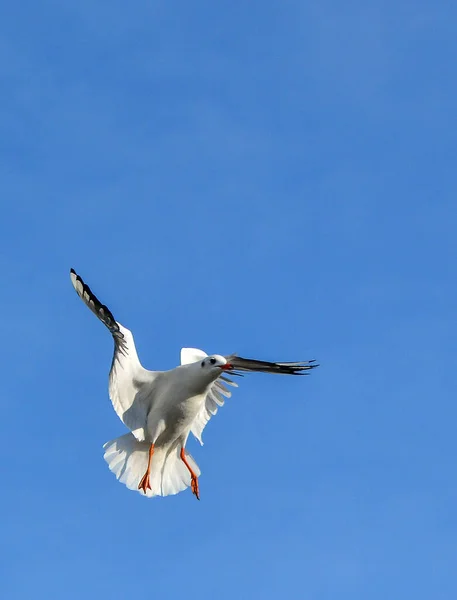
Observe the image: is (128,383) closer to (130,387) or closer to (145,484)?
(130,387)

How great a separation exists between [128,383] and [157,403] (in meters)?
0.52

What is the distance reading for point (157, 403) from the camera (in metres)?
22.7

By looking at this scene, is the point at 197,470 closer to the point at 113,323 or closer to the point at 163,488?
the point at 163,488

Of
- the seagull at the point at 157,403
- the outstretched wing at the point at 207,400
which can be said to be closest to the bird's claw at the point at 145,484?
the seagull at the point at 157,403

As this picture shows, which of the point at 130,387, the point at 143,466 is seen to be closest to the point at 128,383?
the point at 130,387

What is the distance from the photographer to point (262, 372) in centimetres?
2281

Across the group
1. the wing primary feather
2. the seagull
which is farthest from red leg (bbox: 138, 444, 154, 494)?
the wing primary feather

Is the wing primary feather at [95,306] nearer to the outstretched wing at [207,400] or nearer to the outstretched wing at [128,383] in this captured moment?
the outstretched wing at [128,383]

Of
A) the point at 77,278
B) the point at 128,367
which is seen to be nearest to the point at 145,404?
the point at 128,367

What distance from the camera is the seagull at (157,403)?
2234cm

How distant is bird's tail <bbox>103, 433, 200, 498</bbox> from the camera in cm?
2311

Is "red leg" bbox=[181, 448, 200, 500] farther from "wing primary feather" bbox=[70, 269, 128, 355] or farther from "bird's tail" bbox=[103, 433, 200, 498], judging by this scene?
"wing primary feather" bbox=[70, 269, 128, 355]

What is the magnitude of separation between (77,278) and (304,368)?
3.42 metres

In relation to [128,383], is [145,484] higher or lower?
lower
